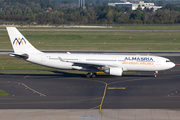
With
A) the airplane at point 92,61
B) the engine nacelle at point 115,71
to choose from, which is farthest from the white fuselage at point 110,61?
the engine nacelle at point 115,71

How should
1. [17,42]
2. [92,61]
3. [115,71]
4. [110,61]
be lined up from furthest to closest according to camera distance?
[17,42] → [92,61] → [110,61] → [115,71]

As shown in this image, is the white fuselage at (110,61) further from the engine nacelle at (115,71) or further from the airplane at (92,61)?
the engine nacelle at (115,71)

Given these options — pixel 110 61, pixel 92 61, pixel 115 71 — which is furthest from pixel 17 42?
pixel 115 71

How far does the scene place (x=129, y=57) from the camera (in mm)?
40688

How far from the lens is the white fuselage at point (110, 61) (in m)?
40.4

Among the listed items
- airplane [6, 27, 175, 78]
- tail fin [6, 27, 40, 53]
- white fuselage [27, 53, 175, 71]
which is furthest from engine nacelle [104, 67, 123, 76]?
tail fin [6, 27, 40, 53]

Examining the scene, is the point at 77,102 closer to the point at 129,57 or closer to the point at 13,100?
the point at 13,100

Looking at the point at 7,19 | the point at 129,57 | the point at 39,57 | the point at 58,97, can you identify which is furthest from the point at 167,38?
the point at 7,19

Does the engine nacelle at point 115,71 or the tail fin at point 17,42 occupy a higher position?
the tail fin at point 17,42

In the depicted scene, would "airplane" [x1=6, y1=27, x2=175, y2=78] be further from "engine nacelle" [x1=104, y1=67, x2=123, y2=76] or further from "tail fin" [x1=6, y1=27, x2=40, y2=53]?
"engine nacelle" [x1=104, y1=67, x2=123, y2=76]

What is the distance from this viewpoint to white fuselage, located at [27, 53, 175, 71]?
40.4 metres

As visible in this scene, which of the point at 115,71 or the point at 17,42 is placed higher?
the point at 17,42

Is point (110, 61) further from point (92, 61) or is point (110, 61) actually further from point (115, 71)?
point (92, 61)

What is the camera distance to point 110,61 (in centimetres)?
4041
